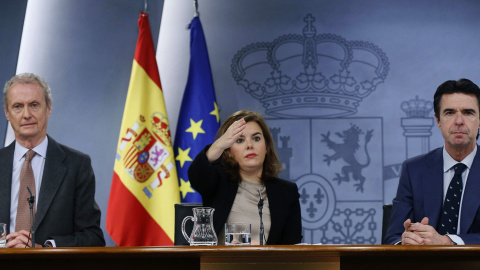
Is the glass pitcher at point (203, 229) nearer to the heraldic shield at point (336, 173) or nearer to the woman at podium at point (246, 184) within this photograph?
the woman at podium at point (246, 184)

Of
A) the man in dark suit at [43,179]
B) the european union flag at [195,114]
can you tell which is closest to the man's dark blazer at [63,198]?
the man in dark suit at [43,179]

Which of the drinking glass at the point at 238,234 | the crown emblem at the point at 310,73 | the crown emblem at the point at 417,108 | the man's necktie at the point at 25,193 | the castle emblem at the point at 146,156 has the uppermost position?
the crown emblem at the point at 310,73

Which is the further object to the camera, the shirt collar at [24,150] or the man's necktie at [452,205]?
the shirt collar at [24,150]

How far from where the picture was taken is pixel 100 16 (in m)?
4.71

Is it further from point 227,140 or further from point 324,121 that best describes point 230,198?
point 324,121

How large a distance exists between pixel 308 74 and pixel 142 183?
141cm

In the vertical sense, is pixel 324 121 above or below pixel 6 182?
above

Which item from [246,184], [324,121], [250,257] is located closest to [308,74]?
[324,121]

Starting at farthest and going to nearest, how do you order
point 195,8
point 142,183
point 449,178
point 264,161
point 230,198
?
point 195,8, point 142,183, point 264,161, point 230,198, point 449,178

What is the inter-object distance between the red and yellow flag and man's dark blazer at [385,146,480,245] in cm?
181

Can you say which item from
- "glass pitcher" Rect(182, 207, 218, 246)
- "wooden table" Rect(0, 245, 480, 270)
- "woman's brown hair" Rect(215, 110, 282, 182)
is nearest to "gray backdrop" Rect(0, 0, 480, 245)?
"woman's brown hair" Rect(215, 110, 282, 182)

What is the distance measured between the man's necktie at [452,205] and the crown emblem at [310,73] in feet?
5.48

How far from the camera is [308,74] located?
461cm

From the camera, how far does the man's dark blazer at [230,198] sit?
10.1 feet
